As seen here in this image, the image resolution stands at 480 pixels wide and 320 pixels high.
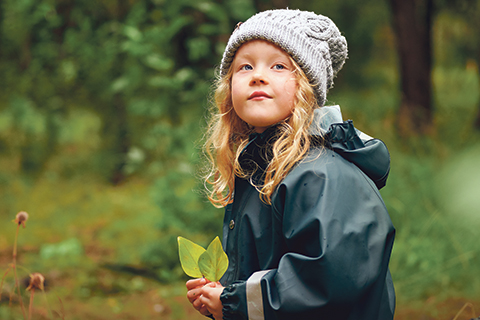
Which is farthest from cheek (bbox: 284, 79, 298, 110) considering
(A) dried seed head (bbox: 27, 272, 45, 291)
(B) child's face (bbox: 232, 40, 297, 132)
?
(A) dried seed head (bbox: 27, 272, 45, 291)

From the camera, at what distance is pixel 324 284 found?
1353 millimetres

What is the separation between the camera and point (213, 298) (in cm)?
155

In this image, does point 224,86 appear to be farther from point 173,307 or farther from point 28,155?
point 28,155

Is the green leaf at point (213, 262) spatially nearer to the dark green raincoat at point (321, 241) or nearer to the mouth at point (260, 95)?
the dark green raincoat at point (321, 241)

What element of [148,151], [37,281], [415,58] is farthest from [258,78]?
[415,58]

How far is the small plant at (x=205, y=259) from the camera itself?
1.57 meters

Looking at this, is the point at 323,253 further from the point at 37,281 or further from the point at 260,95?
the point at 37,281

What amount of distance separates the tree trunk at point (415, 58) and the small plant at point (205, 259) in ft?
15.4

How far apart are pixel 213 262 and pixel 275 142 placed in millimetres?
458

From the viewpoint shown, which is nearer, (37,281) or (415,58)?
(37,281)

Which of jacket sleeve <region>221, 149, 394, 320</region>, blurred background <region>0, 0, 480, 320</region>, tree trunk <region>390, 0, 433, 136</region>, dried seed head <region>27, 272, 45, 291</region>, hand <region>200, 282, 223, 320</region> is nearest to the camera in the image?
jacket sleeve <region>221, 149, 394, 320</region>

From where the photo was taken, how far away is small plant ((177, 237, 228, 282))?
1567 millimetres

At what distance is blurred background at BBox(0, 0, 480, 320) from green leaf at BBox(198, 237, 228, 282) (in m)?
1.17

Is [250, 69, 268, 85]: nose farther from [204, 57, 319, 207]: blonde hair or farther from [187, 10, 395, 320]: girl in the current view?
[204, 57, 319, 207]: blonde hair
